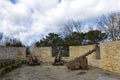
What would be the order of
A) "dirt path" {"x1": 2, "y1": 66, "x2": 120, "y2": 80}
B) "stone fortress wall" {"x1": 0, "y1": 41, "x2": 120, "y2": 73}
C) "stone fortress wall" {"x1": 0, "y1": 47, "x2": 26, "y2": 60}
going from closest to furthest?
"dirt path" {"x1": 2, "y1": 66, "x2": 120, "y2": 80}, "stone fortress wall" {"x1": 0, "y1": 41, "x2": 120, "y2": 73}, "stone fortress wall" {"x1": 0, "y1": 47, "x2": 26, "y2": 60}

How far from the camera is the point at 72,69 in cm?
1628

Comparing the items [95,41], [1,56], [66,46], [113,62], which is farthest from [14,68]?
[95,41]

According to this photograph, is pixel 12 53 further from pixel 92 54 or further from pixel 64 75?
pixel 64 75

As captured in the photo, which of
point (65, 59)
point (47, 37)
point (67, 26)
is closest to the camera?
point (65, 59)

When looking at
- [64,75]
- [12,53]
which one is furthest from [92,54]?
[12,53]

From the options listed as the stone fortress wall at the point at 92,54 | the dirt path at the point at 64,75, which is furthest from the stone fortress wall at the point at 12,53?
the dirt path at the point at 64,75

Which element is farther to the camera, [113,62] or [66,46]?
[66,46]

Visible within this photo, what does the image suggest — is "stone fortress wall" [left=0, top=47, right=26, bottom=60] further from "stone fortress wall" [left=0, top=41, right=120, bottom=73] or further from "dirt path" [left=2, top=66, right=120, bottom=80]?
"dirt path" [left=2, top=66, right=120, bottom=80]

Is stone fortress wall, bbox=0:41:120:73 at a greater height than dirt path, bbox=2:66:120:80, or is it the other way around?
stone fortress wall, bbox=0:41:120:73

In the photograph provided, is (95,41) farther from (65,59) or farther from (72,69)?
(72,69)

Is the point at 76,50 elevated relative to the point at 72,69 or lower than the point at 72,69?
elevated

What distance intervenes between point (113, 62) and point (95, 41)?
1597 centimetres

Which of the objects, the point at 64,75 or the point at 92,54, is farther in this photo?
the point at 92,54

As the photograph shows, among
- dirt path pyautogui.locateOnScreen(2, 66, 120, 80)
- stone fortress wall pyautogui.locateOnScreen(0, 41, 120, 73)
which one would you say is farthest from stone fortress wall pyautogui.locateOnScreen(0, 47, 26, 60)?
dirt path pyautogui.locateOnScreen(2, 66, 120, 80)
